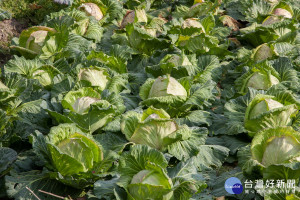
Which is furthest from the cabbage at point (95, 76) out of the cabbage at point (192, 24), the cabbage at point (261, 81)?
the cabbage at point (192, 24)

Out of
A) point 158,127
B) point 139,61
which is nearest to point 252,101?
point 158,127

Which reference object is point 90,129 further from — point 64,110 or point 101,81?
point 101,81

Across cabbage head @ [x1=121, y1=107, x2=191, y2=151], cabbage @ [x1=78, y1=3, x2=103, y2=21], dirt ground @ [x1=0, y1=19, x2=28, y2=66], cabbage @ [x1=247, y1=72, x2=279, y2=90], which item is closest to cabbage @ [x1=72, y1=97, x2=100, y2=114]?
cabbage head @ [x1=121, y1=107, x2=191, y2=151]

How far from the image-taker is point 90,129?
5.23 metres

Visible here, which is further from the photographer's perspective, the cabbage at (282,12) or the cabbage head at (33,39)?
the cabbage at (282,12)

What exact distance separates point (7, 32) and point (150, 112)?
4.62 meters

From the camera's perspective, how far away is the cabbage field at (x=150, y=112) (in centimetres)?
437

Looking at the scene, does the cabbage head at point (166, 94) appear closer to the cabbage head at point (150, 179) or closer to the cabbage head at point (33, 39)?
the cabbage head at point (150, 179)

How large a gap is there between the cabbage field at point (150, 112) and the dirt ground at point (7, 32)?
0.23 metres

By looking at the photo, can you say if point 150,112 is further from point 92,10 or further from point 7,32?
point 7,32

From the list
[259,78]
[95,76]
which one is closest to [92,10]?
[95,76]

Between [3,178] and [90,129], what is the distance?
116 cm

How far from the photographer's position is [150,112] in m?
5.10

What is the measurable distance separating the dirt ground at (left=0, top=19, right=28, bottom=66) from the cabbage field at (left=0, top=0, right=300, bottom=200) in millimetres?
225
